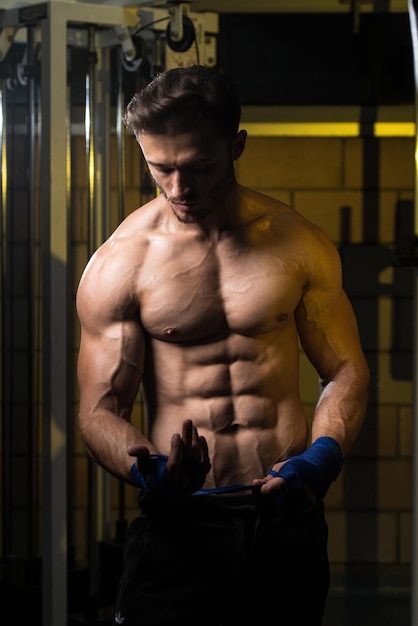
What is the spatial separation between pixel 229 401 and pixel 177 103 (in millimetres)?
328

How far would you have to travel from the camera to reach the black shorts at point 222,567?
1214 millimetres

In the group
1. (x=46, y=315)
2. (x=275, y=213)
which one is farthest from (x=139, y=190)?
(x=275, y=213)

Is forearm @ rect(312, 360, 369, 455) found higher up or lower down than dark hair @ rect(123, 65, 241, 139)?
lower down

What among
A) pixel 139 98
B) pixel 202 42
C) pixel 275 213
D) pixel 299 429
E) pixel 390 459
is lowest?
pixel 390 459

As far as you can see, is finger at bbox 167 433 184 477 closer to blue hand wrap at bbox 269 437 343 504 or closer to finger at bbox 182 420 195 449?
finger at bbox 182 420 195 449

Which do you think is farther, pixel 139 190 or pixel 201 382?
pixel 139 190

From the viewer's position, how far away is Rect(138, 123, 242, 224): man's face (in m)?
1.14

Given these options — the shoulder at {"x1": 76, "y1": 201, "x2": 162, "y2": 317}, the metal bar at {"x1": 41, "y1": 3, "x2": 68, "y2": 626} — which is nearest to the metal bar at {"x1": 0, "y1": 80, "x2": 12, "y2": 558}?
the metal bar at {"x1": 41, "y1": 3, "x2": 68, "y2": 626}

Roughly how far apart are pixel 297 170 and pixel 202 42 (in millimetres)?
310

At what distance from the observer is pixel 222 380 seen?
4.01 feet

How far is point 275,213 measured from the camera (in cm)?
124

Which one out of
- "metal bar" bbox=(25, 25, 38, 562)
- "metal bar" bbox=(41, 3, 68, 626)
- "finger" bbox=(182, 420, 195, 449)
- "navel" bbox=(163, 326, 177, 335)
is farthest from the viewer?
Answer: "metal bar" bbox=(25, 25, 38, 562)

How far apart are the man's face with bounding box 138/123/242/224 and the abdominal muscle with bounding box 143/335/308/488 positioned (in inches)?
6.2

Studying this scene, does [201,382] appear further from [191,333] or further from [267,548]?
[267,548]
